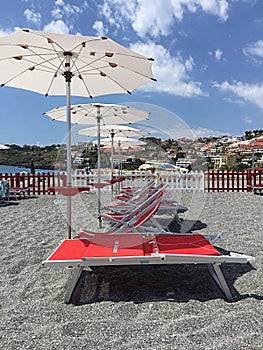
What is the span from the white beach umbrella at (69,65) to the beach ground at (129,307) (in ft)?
2.79

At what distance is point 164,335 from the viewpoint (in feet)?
6.32

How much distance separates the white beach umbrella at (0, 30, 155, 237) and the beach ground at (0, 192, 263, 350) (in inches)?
33.5

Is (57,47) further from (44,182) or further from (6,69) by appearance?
(44,182)

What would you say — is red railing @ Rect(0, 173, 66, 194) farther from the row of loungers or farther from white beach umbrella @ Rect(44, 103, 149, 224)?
the row of loungers

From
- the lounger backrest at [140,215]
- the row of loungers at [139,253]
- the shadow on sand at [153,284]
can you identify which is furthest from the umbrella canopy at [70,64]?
the shadow on sand at [153,284]

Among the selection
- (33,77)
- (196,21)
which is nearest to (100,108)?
(33,77)

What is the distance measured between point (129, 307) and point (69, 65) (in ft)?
8.68

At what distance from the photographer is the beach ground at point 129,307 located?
1878mm

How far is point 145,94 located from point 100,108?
1054 millimetres

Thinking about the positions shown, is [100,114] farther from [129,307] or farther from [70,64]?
[129,307]

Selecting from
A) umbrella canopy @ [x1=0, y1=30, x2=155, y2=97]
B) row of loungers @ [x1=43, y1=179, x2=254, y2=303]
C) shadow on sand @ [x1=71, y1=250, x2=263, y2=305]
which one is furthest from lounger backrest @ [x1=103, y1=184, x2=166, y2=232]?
umbrella canopy @ [x1=0, y1=30, x2=155, y2=97]

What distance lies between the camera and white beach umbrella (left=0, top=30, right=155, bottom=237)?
9.18 ft

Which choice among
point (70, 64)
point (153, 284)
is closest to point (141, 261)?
point (153, 284)

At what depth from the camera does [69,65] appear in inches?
133
